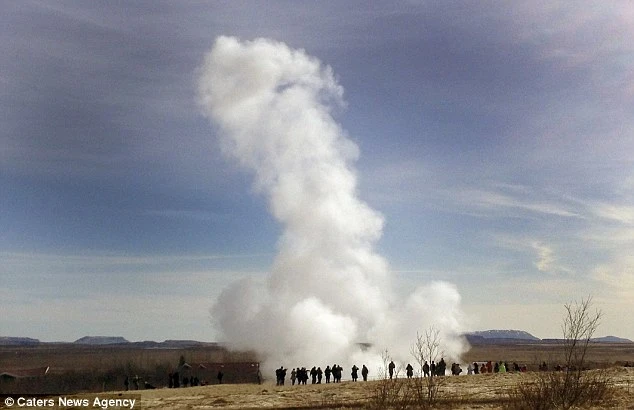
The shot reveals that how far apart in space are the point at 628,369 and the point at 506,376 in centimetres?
1026

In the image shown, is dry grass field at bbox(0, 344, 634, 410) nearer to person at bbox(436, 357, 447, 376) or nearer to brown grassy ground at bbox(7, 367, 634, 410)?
brown grassy ground at bbox(7, 367, 634, 410)

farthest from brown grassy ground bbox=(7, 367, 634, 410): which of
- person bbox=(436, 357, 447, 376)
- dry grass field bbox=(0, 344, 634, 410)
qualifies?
person bbox=(436, 357, 447, 376)

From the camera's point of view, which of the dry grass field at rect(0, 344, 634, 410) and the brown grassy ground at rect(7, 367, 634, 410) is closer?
the dry grass field at rect(0, 344, 634, 410)

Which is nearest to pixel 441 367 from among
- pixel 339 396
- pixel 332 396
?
pixel 339 396

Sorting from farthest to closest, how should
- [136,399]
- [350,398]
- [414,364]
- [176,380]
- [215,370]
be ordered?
[215,370]
[414,364]
[176,380]
[136,399]
[350,398]

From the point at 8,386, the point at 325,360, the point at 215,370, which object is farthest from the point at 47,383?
the point at 325,360

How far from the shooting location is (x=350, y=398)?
35281mm

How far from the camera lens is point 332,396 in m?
36.8

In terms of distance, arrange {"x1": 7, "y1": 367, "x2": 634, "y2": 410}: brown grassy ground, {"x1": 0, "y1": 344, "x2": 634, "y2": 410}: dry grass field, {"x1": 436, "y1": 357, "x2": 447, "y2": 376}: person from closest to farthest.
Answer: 1. {"x1": 0, "y1": 344, "x2": 634, "y2": 410}: dry grass field
2. {"x1": 7, "y1": 367, "x2": 634, "y2": 410}: brown grassy ground
3. {"x1": 436, "y1": 357, "x2": 447, "y2": 376}: person

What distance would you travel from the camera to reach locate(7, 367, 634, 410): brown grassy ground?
3142cm

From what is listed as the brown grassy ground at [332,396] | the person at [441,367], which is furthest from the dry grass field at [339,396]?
the person at [441,367]

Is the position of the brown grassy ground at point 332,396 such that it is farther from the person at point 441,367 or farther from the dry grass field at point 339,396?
the person at point 441,367

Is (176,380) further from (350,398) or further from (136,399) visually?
(350,398)

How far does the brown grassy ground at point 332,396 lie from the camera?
3142 cm
